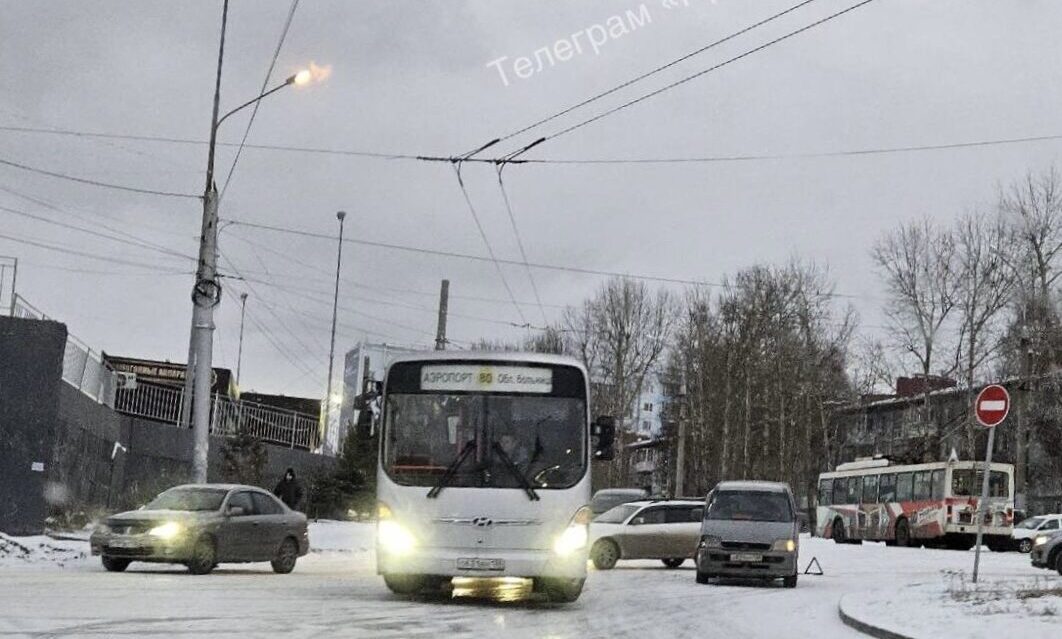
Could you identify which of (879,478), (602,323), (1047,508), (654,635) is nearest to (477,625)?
(654,635)

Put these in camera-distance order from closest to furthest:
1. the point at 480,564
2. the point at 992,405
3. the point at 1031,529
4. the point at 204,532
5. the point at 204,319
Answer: the point at 480,564, the point at 992,405, the point at 204,532, the point at 204,319, the point at 1031,529

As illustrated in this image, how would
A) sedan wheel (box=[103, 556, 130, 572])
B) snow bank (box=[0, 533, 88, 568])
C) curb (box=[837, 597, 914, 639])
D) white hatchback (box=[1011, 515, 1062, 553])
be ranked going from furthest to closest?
white hatchback (box=[1011, 515, 1062, 553])
snow bank (box=[0, 533, 88, 568])
sedan wheel (box=[103, 556, 130, 572])
curb (box=[837, 597, 914, 639])

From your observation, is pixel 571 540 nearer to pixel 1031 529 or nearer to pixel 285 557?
pixel 285 557

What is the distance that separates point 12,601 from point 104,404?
65.8ft

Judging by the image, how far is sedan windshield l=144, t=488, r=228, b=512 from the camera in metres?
21.8

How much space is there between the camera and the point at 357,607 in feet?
50.2

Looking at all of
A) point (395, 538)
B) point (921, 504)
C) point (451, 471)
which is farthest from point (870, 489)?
point (395, 538)

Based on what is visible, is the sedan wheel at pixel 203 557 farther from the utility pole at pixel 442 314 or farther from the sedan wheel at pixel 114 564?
the utility pole at pixel 442 314

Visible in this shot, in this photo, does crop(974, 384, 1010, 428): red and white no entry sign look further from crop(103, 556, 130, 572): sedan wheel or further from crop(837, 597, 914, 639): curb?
crop(103, 556, 130, 572): sedan wheel

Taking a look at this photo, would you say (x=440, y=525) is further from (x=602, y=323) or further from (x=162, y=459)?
(x=602, y=323)

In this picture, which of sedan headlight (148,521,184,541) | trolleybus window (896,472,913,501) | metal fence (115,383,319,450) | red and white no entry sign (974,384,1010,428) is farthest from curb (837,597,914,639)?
trolleybus window (896,472,913,501)

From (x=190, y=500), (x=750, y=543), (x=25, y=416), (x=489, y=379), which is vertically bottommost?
(x=750, y=543)

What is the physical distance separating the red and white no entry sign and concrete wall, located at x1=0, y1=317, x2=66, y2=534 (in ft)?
56.8

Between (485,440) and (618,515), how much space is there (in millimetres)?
13800
